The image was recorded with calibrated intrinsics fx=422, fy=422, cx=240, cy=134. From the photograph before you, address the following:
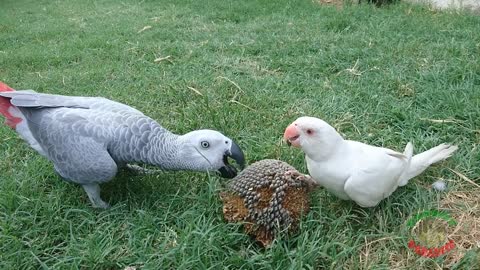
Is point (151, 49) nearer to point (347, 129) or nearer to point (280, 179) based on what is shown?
point (347, 129)

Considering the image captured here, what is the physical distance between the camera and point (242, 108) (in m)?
3.72

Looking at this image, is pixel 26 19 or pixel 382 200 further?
pixel 26 19

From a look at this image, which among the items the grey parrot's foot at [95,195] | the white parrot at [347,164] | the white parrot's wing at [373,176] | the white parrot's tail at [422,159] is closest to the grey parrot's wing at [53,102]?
the grey parrot's foot at [95,195]

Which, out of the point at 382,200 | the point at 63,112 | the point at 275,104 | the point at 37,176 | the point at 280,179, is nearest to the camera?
the point at 280,179

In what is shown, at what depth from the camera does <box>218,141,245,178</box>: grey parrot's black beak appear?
2445 mm

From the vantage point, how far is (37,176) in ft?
9.71

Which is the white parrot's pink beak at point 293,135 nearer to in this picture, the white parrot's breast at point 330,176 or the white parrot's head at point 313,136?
the white parrot's head at point 313,136

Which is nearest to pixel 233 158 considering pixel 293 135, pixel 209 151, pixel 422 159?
pixel 209 151

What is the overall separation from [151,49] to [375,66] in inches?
121

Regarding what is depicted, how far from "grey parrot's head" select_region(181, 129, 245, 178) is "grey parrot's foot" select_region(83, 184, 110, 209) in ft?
2.14

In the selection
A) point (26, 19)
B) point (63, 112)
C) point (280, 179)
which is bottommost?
point (26, 19)

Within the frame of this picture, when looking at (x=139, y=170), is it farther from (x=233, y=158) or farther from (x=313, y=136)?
(x=313, y=136)

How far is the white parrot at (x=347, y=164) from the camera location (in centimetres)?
227

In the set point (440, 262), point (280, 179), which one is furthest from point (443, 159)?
point (280, 179)
